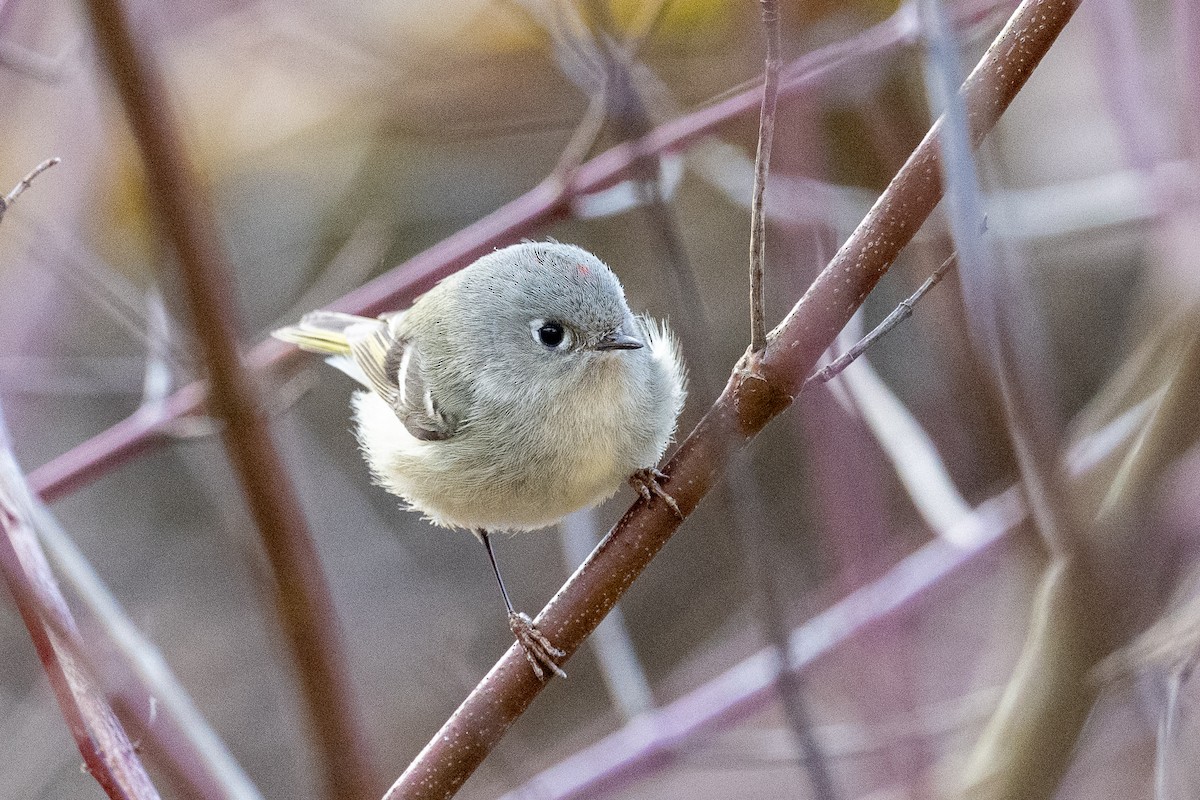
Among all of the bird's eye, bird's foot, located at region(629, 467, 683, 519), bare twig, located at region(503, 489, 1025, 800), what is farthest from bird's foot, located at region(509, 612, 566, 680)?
the bird's eye

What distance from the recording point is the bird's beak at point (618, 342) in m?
2.03

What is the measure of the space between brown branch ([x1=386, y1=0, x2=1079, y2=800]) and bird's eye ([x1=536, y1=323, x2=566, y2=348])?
51 cm

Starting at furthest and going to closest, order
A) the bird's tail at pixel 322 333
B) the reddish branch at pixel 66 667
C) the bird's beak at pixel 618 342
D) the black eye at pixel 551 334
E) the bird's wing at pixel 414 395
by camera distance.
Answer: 1. the bird's tail at pixel 322 333
2. the bird's wing at pixel 414 395
3. the black eye at pixel 551 334
4. the bird's beak at pixel 618 342
5. the reddish branch at pixel 66 667

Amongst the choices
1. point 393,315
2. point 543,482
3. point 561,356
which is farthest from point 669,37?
point 543,482

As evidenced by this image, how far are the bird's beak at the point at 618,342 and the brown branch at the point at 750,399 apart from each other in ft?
1.17

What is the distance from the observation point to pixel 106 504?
4.88m

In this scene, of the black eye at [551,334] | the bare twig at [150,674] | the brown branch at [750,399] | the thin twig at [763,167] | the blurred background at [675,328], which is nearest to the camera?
the thin twig at [763,167]

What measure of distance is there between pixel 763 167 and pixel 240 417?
644 mm

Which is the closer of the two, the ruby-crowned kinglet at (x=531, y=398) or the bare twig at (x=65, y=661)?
the bare twig at (x=65, y=661)

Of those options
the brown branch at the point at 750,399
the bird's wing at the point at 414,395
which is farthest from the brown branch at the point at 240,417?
the bird's wing at the point at 414,395

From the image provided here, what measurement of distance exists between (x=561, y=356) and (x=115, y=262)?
8.91 feet

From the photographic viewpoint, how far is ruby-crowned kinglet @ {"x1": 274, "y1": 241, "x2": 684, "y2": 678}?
2037 millimetres

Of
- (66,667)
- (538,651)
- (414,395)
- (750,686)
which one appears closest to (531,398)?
(414,395)

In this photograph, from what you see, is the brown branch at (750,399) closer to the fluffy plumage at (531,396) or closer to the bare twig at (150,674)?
the bare twig at (150,674)
